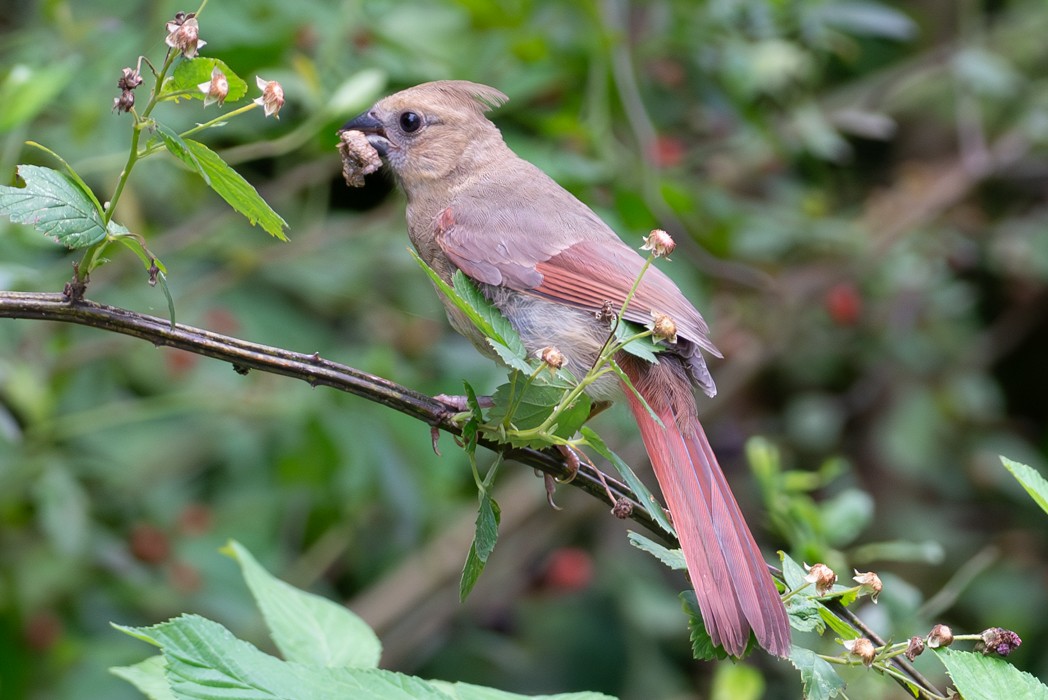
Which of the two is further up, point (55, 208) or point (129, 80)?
point (129, 80)

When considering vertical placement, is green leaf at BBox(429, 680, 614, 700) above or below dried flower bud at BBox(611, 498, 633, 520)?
below

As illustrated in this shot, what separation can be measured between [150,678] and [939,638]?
3.68ft

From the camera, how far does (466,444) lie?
5.63 feet

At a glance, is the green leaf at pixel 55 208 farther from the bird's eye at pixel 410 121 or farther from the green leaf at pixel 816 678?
the bird's eye at pixel 410 121

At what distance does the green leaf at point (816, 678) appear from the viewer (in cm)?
159

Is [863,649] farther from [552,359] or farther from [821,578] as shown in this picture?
[552,359]

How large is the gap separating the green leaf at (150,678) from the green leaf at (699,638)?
0.74 m

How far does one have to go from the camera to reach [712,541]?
6.43ft

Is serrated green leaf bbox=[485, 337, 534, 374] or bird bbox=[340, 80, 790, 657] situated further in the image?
bird bbox=[340, 80, 790, 657]

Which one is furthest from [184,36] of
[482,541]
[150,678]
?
[150,678]

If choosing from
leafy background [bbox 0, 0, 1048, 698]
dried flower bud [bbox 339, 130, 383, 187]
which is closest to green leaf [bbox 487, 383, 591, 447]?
leafy background [bbox 0, 0, 1048, 698]

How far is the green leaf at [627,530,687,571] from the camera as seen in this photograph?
5.56 feet

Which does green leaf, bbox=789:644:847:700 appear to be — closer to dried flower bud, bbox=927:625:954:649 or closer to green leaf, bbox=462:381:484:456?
dried flower bud, bbox=927:625:954:649

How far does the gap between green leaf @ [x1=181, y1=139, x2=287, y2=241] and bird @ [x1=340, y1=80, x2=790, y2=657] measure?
62 centimetres
